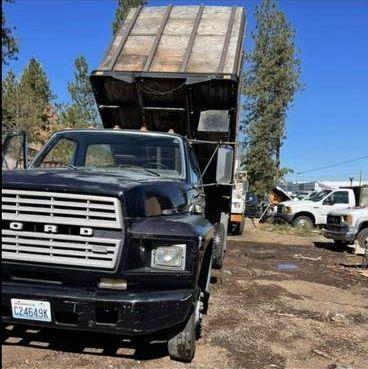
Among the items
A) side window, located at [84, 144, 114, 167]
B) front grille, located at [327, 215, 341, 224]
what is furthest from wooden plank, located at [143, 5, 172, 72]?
front grille, located at [327, 215, 341, 224]

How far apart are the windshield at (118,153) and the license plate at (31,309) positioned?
1930 mm

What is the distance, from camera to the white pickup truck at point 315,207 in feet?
74.5

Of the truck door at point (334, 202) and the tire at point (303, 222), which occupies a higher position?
the truck door at point (334, 202)

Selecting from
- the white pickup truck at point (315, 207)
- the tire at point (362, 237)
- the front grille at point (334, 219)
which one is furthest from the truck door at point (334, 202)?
the tire at point (362, 237)

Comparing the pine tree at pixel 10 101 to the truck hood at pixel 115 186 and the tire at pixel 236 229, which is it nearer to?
the tire at pixel 236 229

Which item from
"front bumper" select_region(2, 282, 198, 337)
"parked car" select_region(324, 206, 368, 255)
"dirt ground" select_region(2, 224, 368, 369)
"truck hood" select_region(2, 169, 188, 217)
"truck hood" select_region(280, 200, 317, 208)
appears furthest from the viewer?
"truck hood" select_region(280, 200, 317, 208)

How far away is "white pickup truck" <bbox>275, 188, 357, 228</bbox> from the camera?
22.7 meters

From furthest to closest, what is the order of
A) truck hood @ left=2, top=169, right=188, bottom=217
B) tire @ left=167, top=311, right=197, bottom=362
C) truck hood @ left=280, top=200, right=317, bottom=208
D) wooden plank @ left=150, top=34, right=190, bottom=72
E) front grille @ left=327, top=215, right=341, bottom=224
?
1. truck hood @ left=280, top=200, right=317, bottom=208
2. front grille @ left=327, top=215, right=341, bottom=224
3. wooden plank @ left=150, top=34, right=190, bottom=72
4. tire @ left=167, top=311, right=197, bottom=362
5. truck hood @ left=2, top=169, right=188, bottom=217

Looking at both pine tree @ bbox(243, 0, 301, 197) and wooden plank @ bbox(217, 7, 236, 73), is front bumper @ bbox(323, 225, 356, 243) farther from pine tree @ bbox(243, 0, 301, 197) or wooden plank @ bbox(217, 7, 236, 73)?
pine tree @ bbox(243, 0, 301, 197)

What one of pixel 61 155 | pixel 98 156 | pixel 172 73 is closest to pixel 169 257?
pixel 98 156

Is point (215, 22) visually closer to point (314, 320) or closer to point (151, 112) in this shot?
point (151, 112)

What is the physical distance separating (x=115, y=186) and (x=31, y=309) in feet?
3.63

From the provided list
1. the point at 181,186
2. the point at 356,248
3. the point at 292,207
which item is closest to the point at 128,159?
the point at 181,186

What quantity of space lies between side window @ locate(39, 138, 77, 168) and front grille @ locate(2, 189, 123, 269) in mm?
1598
